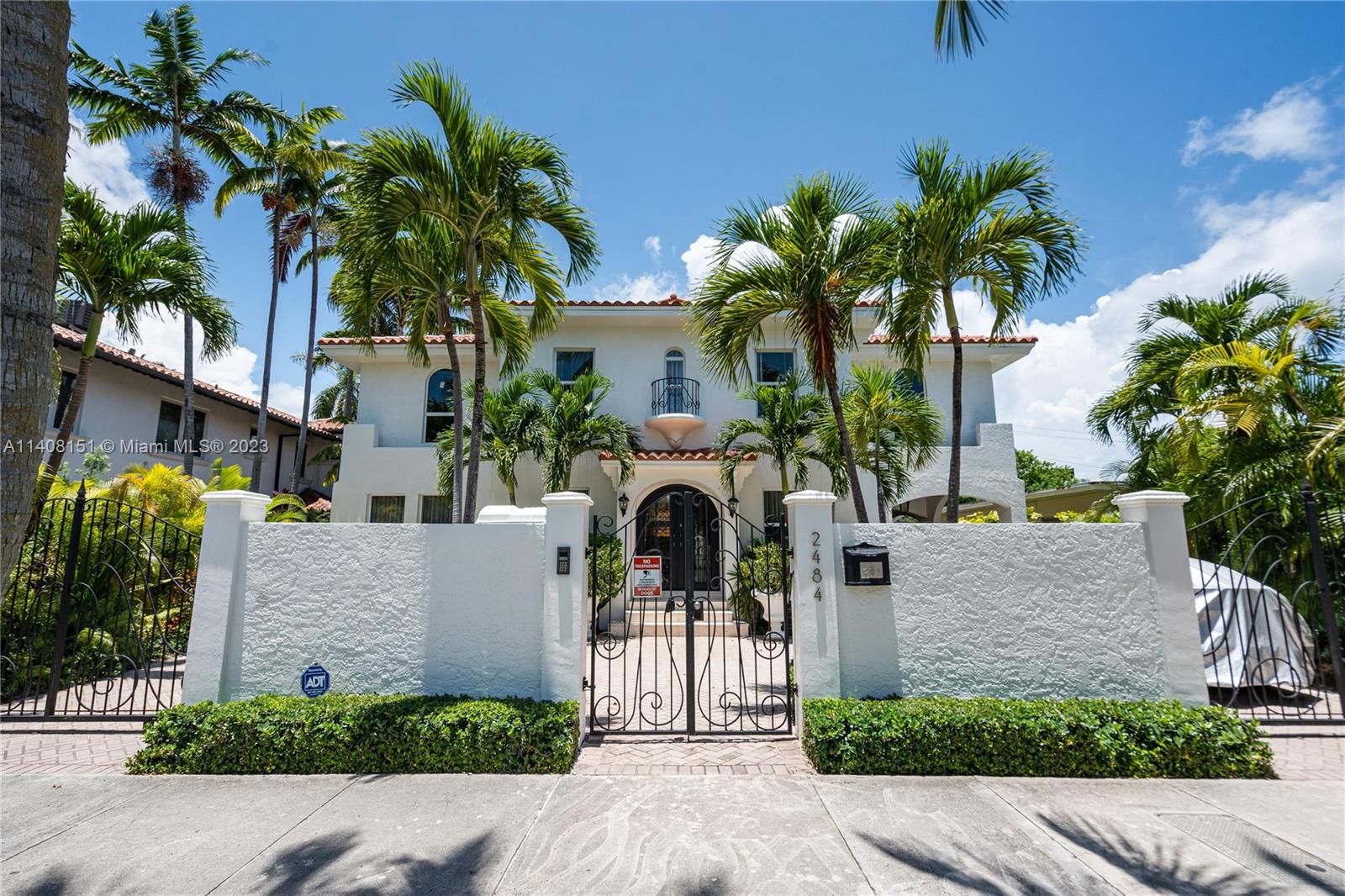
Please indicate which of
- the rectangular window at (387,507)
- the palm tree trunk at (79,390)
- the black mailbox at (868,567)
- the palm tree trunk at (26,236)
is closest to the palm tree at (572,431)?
the rectangular window at (387,507)

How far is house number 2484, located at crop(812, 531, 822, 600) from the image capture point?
600 cm

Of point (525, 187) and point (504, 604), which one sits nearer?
point (504, 604)

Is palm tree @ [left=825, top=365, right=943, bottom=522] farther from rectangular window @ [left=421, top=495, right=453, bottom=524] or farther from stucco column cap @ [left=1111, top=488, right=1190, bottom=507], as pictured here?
rectangular window @ [left=421, top=495, right=453, bottom=524]

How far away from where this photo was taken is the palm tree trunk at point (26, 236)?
2.74 m

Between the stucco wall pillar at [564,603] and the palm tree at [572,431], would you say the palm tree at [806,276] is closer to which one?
the stucco wall pillar at [564,603]

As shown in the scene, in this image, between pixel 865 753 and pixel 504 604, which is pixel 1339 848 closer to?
pixel 865 753

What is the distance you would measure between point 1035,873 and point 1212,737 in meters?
2.85

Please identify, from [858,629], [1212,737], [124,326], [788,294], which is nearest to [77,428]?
[124,326]

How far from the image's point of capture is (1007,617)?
602cm

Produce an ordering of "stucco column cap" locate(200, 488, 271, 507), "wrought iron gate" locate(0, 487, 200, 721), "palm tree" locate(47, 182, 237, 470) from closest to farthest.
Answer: "stucco column cap" locate(200, 488, 271, 507), "wrought iron gate" locate(0, 487, 200, 721), "palm tree" locate(47, 182, 237, 470)

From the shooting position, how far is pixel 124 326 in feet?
30.7

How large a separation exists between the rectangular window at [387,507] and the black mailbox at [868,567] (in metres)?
13.5

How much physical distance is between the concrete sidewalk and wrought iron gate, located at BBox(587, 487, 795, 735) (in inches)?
51.2

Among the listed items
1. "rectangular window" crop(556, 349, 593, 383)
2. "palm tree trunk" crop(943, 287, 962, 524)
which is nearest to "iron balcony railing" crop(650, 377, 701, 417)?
"rectangular window" crop(556, 349, 593, 383)
